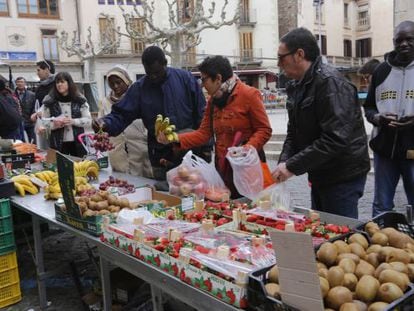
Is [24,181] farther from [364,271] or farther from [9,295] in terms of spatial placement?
[364,271]

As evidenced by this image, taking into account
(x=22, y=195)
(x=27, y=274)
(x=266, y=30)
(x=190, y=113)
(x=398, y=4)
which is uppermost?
(x=266, y=30)

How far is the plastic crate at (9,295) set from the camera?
10.6 feet

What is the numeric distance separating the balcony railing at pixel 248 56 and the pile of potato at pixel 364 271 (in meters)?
33.6

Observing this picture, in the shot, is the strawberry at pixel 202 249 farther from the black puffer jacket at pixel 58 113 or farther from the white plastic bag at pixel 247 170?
the black puffer jacket at pixel 58 113

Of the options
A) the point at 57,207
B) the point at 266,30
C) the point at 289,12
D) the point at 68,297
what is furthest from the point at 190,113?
the point at 289,12

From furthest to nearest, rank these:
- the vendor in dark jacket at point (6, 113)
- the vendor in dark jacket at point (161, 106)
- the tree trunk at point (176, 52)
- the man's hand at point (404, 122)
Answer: the tree trunk at point (176, 52) < the vendor in dark jacket at point (6, 113) < the vendor in dark jacket at point (161, 106) < the man's hand at point (404, 122)

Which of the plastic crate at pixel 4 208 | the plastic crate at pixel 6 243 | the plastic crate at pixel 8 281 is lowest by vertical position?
the plastic crate at pixel 8 281

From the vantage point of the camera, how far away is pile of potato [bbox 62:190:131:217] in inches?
98.1

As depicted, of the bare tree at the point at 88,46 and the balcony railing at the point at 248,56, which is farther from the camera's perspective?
the balcony railing at the point at 248,56

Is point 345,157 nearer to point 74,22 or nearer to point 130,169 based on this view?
point 130,169

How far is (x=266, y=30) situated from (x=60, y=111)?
32.7 metres

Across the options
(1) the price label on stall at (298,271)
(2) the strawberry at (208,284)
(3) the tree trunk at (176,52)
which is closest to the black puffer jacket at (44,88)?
(2) the strawberry at (208,284)

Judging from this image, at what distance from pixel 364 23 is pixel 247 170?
1846 inches

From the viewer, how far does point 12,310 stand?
3.30m
